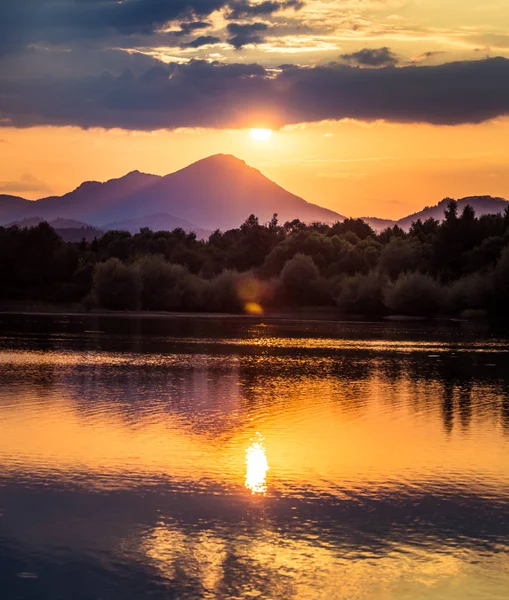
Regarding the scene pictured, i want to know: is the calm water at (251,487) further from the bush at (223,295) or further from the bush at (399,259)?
the bush at (223,295)

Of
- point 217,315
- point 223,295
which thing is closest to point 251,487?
point 217,315

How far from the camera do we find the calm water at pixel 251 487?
12.7 meters

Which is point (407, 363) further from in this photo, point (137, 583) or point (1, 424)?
point (137, 583)

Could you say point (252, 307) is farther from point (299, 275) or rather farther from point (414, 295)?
point (414, 295)

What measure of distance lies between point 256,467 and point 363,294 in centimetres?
10235

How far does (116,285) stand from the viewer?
4828 inches

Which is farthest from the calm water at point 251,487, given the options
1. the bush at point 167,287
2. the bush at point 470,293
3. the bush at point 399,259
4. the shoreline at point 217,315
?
the bush at point 167,287

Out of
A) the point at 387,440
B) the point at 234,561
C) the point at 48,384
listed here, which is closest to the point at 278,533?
the point at 234,561

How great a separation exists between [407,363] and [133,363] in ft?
44.5

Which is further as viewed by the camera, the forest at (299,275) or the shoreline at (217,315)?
the forest at (299,275)

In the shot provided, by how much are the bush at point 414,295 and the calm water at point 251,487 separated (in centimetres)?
7510

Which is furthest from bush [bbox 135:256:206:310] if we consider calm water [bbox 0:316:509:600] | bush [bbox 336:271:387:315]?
calm water [bbox 0:316:509:600]

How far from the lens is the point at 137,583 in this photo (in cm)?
1227

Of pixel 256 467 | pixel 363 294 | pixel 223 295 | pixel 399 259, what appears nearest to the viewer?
pixel 256 467
